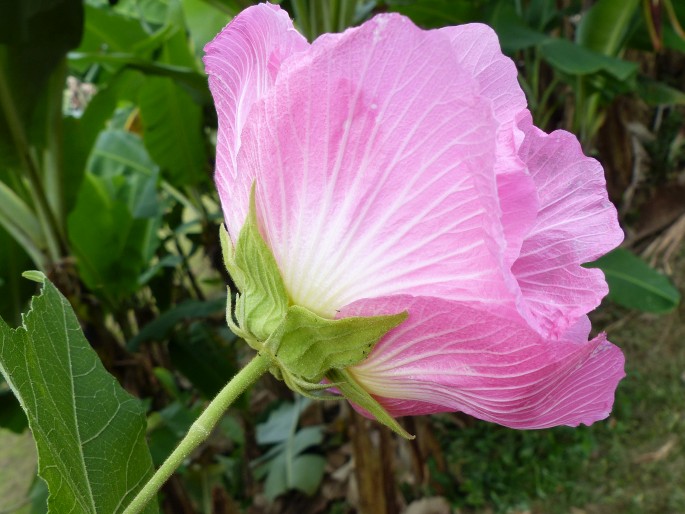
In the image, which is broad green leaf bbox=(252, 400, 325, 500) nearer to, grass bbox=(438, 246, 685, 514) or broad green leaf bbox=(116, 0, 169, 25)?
grass bbox=(438, 246, 685, 514)

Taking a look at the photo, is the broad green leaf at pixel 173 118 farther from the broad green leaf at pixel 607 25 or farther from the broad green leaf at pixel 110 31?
the broad green leaf at pixel 607 25

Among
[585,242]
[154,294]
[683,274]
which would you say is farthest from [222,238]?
[683,274]

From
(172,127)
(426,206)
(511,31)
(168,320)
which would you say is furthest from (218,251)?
(426,206)

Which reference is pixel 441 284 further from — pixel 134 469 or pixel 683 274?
pixel 683 274

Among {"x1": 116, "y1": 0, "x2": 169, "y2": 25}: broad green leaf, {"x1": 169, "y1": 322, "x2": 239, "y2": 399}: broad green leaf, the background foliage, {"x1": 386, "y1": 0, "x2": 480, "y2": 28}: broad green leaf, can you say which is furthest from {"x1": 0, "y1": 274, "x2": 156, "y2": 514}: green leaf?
{"x1": 116, "y1": 0, "x2": 169, "y2": 25}: broad green leaf

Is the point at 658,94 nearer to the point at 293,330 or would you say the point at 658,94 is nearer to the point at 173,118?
the point at 173,118

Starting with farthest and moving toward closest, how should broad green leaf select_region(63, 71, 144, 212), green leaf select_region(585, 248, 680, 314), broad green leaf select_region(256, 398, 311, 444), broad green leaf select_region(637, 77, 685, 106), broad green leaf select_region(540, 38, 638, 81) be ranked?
broad green leaf select_region(256, 398, 311, 444), broad green leaf select_region(637, 77, 685, 106), green leaf select_region(585, 248, 680, 314), broad green leaf select_region(540, 38, 638, 81), broad green leaf select_region(63, 71, 144, 212)
